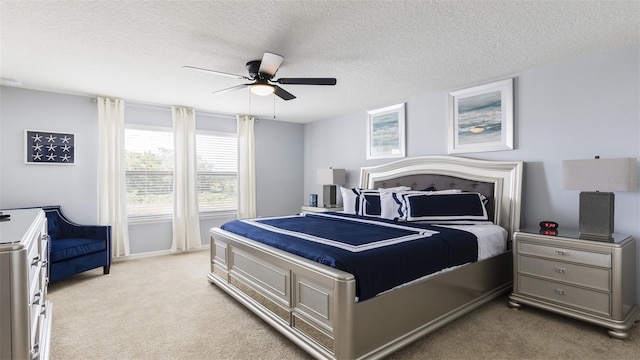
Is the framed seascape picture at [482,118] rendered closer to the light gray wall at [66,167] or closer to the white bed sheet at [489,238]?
the white bed sheet at [489,238]

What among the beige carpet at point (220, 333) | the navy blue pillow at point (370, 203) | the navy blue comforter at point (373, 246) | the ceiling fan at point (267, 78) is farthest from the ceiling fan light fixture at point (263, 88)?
the beige carpet at point (220, 333)

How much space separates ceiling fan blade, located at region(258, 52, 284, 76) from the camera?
253cm

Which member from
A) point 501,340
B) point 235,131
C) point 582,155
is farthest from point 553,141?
point 235,131

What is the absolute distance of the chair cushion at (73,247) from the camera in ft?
11.5

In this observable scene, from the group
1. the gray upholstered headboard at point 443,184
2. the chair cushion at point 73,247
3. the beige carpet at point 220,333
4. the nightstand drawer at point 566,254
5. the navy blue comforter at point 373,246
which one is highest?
the gray upholstered headboard at point 443,184

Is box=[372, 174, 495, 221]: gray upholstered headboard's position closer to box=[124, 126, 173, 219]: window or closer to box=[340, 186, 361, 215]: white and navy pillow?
box=[340, 186, 361, 215]: white and navy pillow

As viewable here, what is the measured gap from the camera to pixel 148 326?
8.61ft

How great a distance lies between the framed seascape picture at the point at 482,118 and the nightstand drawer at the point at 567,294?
147 centimetres

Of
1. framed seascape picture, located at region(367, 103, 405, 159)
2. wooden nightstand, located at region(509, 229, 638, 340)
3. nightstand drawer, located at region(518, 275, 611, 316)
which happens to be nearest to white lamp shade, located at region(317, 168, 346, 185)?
framed seascape picture, located at region(367, 103, 405, 159)

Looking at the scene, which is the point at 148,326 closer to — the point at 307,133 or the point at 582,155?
the point at 582,155

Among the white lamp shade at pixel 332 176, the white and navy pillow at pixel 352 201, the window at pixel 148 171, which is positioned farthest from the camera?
the white lamp shade at pixel 332 176

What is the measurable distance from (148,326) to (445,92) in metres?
4.14

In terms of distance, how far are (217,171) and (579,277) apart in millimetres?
5096

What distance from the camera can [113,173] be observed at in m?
4.49
